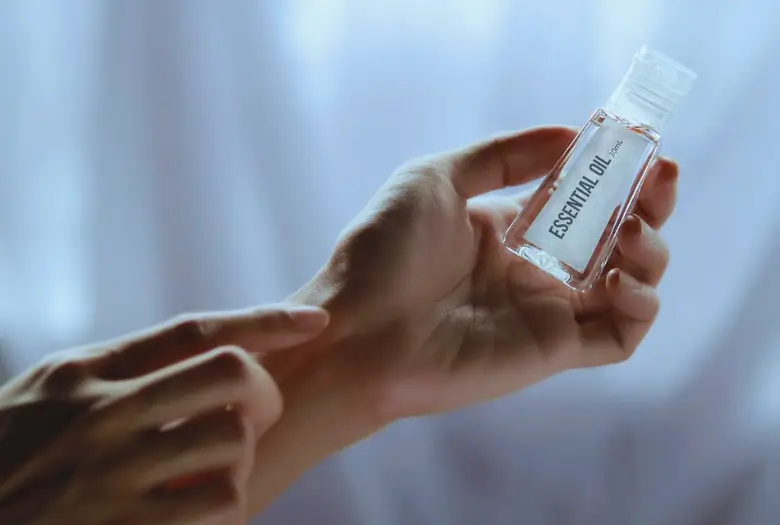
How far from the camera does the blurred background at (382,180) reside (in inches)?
26.5

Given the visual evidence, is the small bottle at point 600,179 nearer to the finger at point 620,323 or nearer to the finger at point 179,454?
the finger at point 620,323

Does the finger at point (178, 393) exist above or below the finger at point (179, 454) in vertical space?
above

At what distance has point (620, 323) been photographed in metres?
0.66

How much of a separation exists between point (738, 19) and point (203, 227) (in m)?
0.48

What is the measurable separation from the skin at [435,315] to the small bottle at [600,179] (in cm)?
4

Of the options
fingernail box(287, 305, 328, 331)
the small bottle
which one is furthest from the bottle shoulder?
fingernail box(287, 305, 328, 331)

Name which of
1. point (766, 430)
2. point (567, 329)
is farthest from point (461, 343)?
point (766, 430)

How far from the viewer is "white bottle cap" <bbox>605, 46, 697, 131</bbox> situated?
576mm

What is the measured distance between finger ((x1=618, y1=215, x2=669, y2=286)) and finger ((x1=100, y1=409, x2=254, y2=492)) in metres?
0.32

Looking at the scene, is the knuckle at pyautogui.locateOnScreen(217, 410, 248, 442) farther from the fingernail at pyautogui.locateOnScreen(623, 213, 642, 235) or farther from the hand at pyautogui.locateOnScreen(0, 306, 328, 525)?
the fingernail at pyautogui.locateOnScreen(623, 213, 642, 235)

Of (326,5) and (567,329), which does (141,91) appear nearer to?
(326,5)

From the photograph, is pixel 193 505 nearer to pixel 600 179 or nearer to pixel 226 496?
pixel 226 496

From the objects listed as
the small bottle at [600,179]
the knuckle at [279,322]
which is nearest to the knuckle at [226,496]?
the knuckle at [279,322]

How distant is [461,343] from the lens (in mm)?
647
